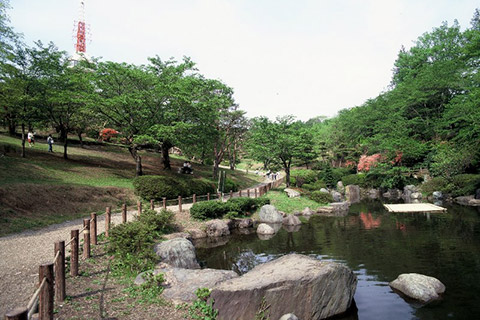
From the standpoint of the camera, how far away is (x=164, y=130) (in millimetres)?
22250

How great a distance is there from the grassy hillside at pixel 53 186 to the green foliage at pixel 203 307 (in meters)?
10.5

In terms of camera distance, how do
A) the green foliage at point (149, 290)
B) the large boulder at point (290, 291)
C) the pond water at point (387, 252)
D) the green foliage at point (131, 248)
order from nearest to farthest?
1. the large boulder at point (290, 291)
2. the green foliage at point (149, 290)
3. the pond water at point (387, 252)
4. the green foliage at point (131, 248)

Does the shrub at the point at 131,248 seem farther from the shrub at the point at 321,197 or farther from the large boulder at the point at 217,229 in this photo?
the shrub at the point at 321,197

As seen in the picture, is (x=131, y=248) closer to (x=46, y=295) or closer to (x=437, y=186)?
(x=46, y=295)

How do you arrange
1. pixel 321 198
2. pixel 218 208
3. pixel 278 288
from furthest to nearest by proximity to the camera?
pixel 321 198, pixel 218 208, pixel 278 288

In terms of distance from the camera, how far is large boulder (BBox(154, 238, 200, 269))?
9.67 meters

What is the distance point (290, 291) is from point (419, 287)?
4.04m

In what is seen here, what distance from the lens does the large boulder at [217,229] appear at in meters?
16.3

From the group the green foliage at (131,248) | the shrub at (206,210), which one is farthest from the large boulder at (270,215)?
the green foliage at (131,248)

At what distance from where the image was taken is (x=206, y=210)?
17531mm

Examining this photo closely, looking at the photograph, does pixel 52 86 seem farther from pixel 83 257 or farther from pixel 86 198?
pixel 83 257

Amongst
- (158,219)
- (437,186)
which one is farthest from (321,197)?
(158,219)

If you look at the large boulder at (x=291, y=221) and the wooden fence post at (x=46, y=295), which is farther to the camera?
the large boulder at (x=291, y=221)

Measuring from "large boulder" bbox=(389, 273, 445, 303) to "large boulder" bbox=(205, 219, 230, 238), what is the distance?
9.75 metres
